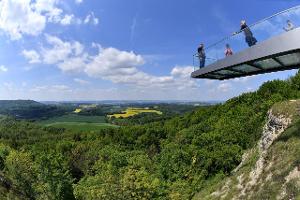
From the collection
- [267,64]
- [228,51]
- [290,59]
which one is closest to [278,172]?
[267,64]

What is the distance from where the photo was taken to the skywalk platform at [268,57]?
17938mm

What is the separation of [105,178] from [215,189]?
18323mm

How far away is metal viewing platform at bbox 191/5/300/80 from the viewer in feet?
58.9

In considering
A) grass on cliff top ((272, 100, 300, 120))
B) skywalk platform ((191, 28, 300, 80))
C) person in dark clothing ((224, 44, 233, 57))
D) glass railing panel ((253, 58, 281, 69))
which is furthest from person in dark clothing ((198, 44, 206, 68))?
grass on cliff top ((272, 100, 300, 120))

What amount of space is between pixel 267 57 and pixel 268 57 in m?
0.05

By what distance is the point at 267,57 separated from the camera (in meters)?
20.2

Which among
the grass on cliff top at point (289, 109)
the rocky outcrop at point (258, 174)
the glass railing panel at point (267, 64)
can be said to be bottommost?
the rocky outcrop at point (258, 174)

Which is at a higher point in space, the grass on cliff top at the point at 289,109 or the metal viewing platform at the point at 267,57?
the metal viewing platform at the point at 267,57

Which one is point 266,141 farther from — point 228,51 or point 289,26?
point 289,26

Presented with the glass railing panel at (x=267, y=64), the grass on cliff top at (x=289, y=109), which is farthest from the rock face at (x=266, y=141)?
the glass railing panel at (x=267, y=64)

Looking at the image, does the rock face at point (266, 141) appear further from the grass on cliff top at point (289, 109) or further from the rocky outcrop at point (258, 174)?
the grass on cliff top at point (289, 109)

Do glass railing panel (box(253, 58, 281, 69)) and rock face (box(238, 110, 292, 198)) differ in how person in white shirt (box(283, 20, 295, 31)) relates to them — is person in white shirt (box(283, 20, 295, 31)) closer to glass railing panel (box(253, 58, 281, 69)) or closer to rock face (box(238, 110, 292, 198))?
glass railing panel (box(253, 58, 281, 69))

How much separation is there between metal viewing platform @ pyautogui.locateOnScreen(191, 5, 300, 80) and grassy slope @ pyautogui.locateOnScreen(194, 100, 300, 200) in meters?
15.9

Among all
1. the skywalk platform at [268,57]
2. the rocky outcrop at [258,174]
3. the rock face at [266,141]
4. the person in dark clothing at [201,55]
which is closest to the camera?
the skywalk platform at [268,57]
